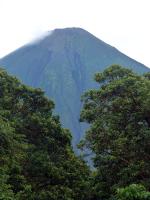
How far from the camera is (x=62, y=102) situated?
586ft

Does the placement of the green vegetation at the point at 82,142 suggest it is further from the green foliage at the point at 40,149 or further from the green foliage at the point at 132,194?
the green foliage at the point at 132,194

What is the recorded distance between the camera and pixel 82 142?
2512 cm

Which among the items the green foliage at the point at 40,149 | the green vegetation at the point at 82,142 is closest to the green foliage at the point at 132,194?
the green vegetation at the point at 82,142

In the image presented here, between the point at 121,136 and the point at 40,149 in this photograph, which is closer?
the point at 121,136

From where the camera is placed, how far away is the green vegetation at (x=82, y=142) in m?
22.2

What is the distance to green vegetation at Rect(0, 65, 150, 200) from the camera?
2217 cm

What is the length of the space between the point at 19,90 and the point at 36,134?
319 centimetres

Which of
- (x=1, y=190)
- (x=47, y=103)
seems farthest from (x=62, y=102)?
(x=1, y=190)

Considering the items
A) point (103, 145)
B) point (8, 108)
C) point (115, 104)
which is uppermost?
point (8, 108)

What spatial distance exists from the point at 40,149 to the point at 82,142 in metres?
4.72

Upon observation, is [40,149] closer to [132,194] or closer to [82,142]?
[82,142]

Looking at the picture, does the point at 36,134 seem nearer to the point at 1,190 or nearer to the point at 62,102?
the point at 1,190

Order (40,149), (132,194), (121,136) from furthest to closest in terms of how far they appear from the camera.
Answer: (40,149) → (121,136) → (132,194)

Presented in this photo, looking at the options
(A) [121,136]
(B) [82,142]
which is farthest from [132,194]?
(B) [82,142]
